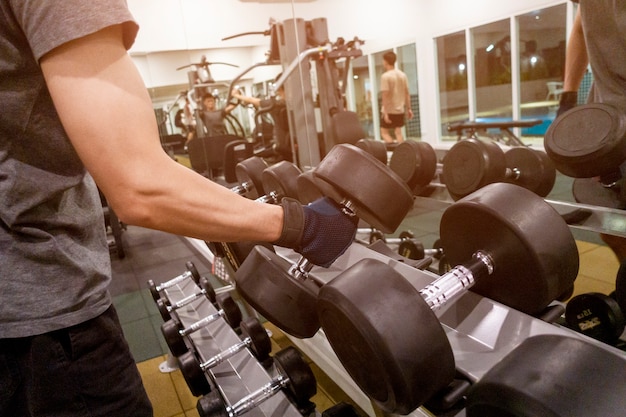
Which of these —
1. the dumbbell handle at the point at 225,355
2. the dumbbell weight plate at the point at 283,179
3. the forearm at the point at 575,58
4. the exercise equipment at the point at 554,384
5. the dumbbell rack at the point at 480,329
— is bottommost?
the dumbbell handle at the point at 225,355

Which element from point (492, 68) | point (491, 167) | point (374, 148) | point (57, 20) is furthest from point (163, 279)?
point (492, 68)

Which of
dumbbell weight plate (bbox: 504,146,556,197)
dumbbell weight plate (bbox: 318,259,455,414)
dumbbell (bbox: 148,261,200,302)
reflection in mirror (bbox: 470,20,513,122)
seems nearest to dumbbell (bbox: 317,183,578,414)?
dumbbell weight plate (bbox: 318,259,455,414)

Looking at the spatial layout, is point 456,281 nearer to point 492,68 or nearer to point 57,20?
point 57,20

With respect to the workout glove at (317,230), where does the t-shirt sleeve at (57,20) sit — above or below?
above

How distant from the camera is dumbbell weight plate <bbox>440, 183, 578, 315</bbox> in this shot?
3.02 feet

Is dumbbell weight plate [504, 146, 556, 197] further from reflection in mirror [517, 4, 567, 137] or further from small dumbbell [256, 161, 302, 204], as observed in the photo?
reflection in mirror [517, 4, 567, 137]

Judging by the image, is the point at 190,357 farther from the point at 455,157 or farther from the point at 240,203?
the point at 455,157

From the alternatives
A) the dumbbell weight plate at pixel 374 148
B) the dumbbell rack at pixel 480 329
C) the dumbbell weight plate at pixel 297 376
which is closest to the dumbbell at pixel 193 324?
the dumbbell weight plate at pixel 297 376

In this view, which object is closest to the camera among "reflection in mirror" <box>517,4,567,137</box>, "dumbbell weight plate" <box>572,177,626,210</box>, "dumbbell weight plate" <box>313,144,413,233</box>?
"dumbbell weight plate" <box>313,144,413,233</box>

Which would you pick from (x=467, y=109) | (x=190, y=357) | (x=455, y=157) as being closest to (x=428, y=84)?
(x=467, y=109)

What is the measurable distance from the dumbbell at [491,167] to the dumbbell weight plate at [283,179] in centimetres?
84

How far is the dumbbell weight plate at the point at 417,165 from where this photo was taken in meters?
2.34

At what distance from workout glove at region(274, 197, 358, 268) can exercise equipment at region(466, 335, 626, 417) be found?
15.6 inches

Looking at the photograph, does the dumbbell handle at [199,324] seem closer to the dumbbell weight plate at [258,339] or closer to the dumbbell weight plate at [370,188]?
the dumbbell weight plate at [258,339]
